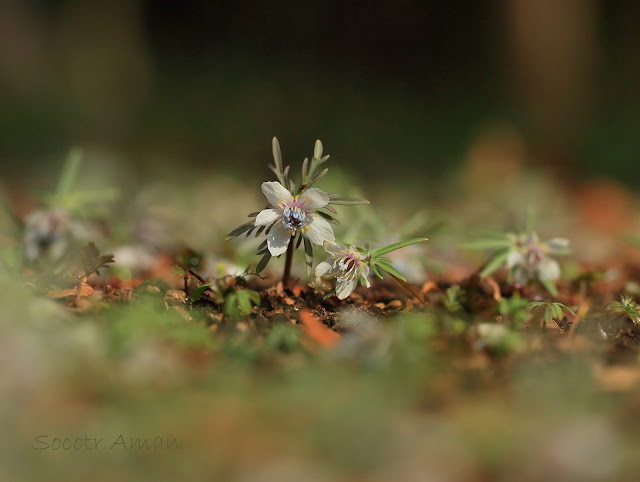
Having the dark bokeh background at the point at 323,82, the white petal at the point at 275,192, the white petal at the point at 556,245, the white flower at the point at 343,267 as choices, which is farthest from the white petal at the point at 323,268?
the dark bokeh background at the point at 323,82

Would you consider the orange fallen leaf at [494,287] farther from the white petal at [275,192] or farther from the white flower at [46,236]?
the white flower at [46,236]

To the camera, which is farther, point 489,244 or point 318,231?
point 489,244

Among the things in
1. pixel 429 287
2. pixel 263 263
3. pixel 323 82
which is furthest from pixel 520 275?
pixel 323 82

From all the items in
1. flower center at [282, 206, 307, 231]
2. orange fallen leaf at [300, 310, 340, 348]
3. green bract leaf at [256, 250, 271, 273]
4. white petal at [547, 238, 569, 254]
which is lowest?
orange fallen leaf at [300, 310, 340, 348]

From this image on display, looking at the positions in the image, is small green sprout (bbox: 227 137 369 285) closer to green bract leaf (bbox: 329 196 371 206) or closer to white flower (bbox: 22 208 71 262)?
green bract leaf (bbox: 329 196 371 206)

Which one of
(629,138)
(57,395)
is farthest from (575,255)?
(629,138)

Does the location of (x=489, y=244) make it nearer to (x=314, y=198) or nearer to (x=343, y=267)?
(x=343, y=267)

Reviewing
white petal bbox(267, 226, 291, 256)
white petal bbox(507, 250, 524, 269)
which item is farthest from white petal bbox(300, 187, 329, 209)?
white petal bbox(507, 250, 524, 269)
